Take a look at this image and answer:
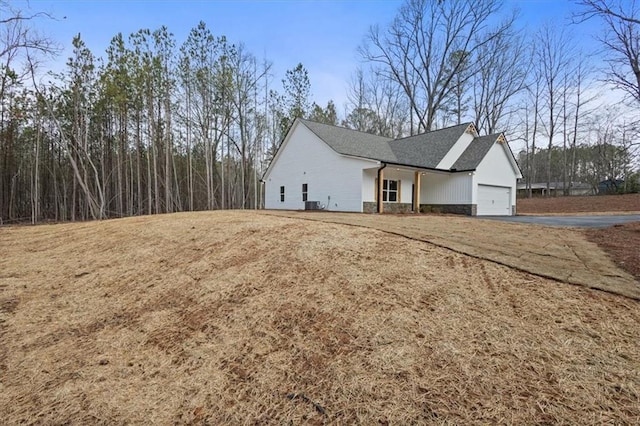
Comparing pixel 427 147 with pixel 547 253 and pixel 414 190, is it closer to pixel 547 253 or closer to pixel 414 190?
pixel 414 190

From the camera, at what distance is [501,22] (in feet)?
77.7

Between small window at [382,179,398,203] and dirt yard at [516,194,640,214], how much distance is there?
11.0m

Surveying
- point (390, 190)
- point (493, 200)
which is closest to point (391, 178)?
point (390, 190)

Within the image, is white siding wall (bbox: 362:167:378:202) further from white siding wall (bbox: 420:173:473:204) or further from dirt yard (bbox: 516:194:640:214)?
dirt yard (bbox: 516:194:640:214)

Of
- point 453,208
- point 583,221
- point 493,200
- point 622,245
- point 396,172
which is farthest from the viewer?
point 493,200

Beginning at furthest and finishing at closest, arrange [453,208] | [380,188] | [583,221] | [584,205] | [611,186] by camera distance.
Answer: [611,186] → [584,205] → [453,208] → [380,188] → [583,221]

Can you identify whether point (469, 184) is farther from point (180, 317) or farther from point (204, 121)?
point (204, 121)

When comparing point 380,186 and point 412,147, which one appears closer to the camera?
point 380,186

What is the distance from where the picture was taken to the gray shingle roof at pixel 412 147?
15977mm

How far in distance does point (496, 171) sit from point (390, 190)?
678 cm

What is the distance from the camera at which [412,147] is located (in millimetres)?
18500

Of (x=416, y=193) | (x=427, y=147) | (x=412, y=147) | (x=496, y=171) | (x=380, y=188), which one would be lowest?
(x=416, y=193)

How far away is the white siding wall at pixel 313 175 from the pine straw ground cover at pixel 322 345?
9736 mm

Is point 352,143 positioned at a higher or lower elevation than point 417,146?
lower
